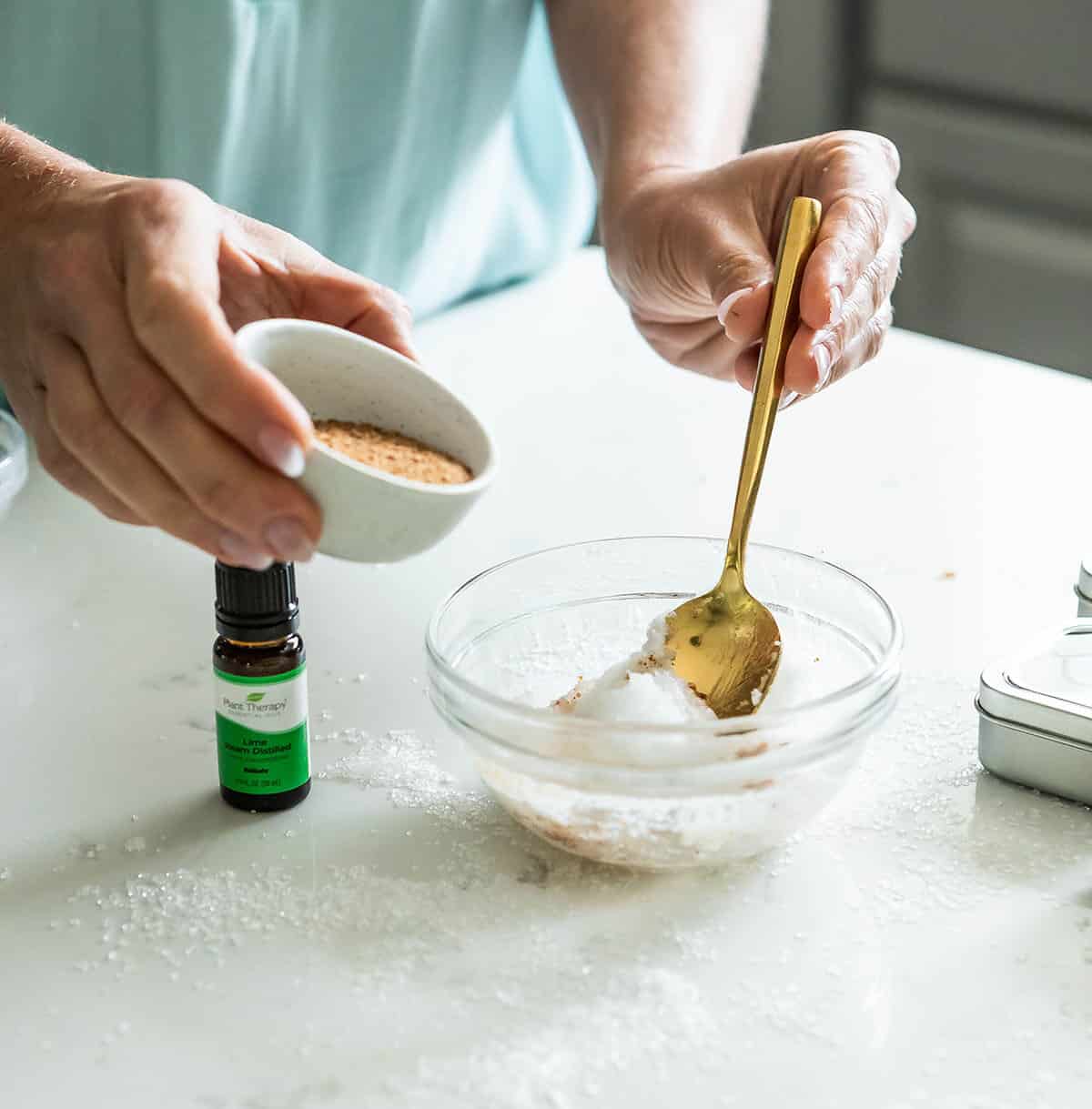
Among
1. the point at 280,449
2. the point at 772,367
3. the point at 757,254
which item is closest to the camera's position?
the point at 280,449

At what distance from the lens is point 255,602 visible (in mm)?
681

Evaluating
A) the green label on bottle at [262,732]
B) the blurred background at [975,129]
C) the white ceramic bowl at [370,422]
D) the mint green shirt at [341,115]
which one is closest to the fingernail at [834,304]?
the white ceramic bowl at [370,422]

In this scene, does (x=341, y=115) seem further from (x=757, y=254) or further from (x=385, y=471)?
(x=385, y=471)

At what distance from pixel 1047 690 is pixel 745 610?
16 cm

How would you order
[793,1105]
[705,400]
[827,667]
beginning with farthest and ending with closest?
[705,400] < [827,667] < [793,1105]

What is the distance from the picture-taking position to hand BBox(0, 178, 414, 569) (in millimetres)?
580

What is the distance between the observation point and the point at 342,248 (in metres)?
1.25

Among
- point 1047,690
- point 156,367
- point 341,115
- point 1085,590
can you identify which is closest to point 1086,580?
point 1085,590

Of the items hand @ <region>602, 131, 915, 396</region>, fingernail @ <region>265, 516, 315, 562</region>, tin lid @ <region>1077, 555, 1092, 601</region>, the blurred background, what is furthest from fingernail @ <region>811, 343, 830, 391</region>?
the blurred background

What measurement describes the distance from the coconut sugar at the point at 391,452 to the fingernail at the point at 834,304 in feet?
0.79

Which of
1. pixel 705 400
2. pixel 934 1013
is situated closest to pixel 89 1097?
pixel 934 1013

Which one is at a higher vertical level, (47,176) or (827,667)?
(47,176)

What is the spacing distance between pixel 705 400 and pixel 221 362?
2.30 ft

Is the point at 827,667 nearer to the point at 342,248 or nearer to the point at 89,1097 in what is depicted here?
the point at 89,1097
